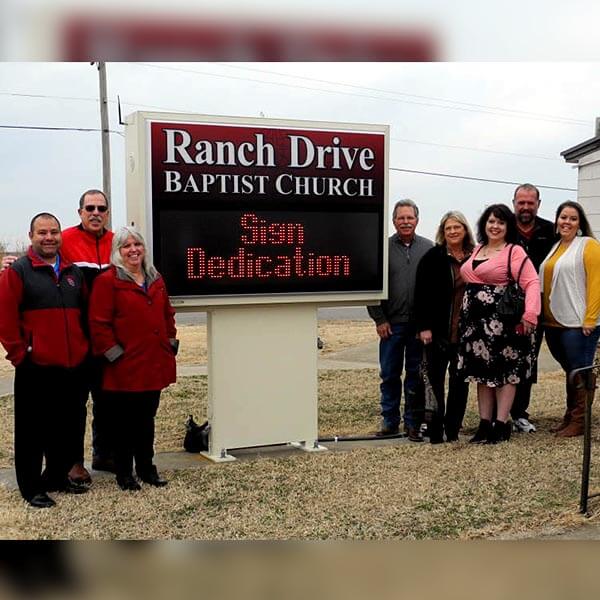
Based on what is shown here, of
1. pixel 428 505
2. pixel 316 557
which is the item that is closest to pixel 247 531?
pixel 316 557

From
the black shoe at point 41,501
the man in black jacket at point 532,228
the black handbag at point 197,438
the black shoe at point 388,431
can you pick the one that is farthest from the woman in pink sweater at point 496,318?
the black shoe at point 41,501

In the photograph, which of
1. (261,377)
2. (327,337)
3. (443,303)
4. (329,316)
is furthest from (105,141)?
(443,303)

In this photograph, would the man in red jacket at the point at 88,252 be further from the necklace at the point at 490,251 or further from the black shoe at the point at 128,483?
the necklace at the point at 490,251

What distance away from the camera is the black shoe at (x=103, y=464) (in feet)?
21.3

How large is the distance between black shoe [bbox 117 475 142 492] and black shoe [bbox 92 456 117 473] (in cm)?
52

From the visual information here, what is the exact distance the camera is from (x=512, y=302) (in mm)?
6859

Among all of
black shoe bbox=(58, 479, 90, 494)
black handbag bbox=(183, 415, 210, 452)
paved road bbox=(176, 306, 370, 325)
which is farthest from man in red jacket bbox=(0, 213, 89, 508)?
paved road bbox=(176, 306, 370, 325)

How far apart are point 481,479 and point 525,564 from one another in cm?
195

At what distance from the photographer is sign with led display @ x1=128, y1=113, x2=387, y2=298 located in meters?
6.45

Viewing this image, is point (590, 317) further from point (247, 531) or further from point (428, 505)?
point (247, 531)

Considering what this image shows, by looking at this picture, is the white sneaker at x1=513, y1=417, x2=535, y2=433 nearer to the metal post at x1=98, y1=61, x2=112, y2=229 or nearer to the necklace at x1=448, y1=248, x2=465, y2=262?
the necklace at x1=448, y1=248, x2=465, y2=262

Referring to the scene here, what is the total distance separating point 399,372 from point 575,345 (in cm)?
149

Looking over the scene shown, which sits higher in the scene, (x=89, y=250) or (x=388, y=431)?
(x=89, y=250)

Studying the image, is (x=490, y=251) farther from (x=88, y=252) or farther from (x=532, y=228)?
(x=88, y=252)
